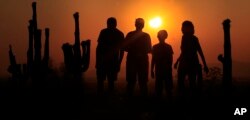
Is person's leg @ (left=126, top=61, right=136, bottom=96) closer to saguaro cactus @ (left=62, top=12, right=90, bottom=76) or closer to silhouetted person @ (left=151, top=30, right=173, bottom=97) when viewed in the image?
silhouetted person @ (left=151, top=30, right=173, bottom=97)

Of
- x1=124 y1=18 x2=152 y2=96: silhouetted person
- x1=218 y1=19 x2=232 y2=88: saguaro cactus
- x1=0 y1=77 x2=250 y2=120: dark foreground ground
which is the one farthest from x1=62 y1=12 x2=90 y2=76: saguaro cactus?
x1=218 y1=19 x2=232 y2=88: saguaro cactus

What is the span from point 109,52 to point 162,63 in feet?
5.84

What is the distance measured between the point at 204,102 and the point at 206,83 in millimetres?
8222

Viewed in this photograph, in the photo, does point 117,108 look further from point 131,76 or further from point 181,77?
point 181,77

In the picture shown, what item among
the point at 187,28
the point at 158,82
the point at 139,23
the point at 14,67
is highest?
the point at 14,67

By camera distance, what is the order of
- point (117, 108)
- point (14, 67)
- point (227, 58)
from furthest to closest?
point (14, 67) < point (227, 58) < point (117, 108)

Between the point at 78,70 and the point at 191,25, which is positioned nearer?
the point at 191,25

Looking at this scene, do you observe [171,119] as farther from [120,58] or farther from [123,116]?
[120,58]

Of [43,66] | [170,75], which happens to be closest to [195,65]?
[170,75]

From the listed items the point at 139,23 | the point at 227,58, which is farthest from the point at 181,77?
the point at 139,23

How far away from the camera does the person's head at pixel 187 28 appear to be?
14.5m

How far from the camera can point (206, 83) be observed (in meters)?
23.2

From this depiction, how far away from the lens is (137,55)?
14.8 m

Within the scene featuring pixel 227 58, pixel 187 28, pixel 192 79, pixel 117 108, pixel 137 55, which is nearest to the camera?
pixel 117 108
